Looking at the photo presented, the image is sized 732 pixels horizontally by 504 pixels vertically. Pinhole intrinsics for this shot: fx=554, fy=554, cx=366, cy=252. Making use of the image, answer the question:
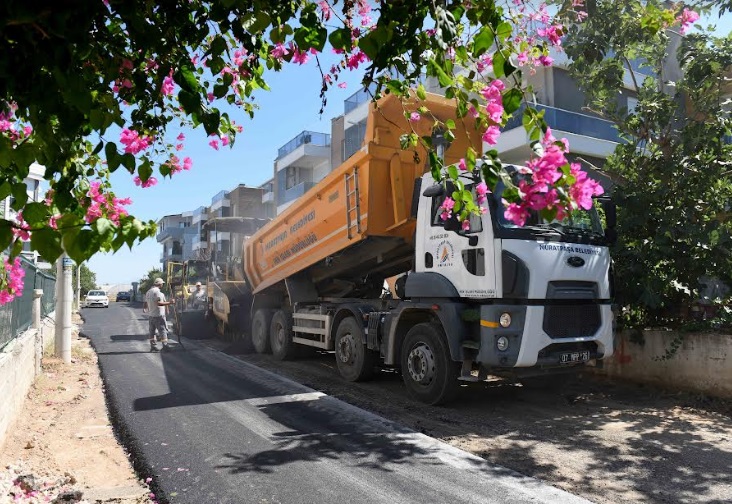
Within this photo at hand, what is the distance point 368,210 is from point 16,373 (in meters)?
4.63

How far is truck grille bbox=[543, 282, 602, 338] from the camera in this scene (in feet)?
20.4

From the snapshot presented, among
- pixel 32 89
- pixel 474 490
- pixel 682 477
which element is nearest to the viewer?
pixel 32 89

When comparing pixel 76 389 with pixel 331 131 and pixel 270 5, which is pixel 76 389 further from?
pixel 331 131

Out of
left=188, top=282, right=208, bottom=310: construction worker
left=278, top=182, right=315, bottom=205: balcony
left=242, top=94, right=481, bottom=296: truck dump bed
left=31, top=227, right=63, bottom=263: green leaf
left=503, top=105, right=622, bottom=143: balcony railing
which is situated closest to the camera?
left=31, top=227, right=63, bottom=263: green leaf

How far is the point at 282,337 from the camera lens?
11.0 meters

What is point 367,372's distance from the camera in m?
8.21

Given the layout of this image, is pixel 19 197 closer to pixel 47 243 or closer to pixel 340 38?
pixel 47 243

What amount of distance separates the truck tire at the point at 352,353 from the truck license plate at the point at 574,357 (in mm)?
2849

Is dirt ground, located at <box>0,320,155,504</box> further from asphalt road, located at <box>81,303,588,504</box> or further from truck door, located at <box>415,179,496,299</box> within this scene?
truck door, located at <box>415,179,496,299</box>

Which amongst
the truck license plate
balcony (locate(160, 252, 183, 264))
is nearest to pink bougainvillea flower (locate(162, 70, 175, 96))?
the truck license plate

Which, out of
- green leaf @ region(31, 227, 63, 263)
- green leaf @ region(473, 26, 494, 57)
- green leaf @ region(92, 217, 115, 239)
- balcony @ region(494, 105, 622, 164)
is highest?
balcony @ region(494, 105, 622, 164)

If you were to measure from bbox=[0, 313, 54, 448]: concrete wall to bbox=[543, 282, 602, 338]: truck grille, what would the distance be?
18.0 ft

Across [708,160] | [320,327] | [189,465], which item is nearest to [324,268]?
[320,327]

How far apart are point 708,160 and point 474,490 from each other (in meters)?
6.17
